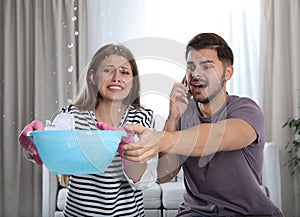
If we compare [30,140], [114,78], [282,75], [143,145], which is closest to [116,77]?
[114,78]

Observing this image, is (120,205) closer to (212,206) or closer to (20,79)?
(212,206)

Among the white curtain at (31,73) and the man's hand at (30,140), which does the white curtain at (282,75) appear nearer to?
the white curtain at (31,73)

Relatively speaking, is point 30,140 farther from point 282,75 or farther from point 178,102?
point 282,75

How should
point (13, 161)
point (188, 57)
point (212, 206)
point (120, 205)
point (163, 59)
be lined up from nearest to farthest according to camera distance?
point (163, 59) → point (188, 57) → point (212, 206) → point (120, 205) → point (13, 161)

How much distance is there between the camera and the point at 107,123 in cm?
133

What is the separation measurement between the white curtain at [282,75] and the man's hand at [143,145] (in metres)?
3.18

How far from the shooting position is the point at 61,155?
3.03ft

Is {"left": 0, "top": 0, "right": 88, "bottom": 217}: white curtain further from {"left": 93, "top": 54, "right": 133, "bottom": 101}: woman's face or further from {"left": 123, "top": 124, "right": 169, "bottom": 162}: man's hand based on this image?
{"left": 123, "top": 124, "right": 169, "bottom": 162}: man's hand

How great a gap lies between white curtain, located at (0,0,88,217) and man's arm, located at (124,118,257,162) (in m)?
2.99

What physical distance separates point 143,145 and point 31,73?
11.1ft

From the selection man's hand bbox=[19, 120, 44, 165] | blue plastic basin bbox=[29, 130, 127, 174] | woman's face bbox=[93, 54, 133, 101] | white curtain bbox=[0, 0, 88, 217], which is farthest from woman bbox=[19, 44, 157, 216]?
white curtain bbox=[0, 0, 88, 217]

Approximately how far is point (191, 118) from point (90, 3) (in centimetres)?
298

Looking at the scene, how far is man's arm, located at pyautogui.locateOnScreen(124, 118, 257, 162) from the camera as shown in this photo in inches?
34.0

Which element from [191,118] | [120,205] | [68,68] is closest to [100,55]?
[191,118]
